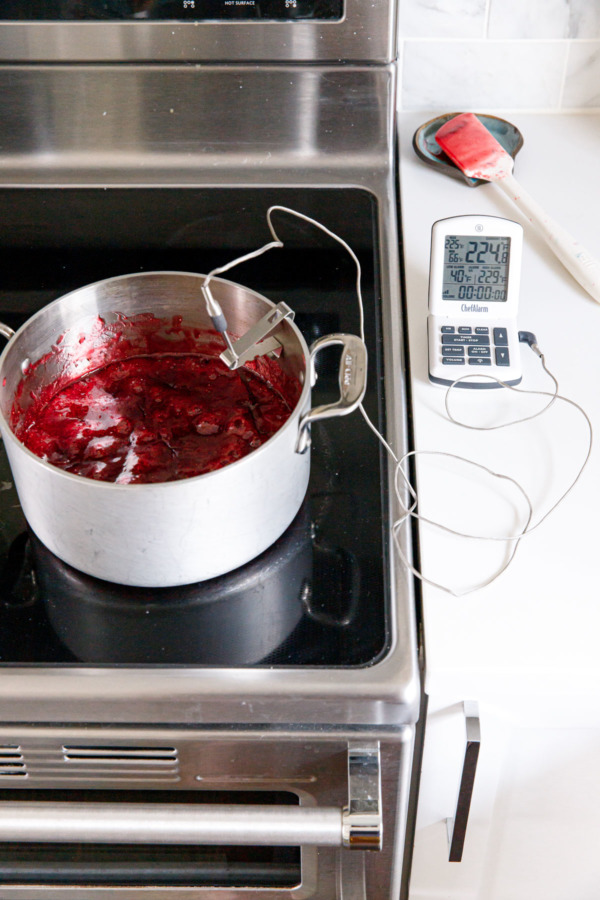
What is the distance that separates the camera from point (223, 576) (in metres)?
0.72

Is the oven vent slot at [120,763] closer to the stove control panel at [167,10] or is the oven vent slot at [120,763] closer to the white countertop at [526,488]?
the white countertop at [526,488]

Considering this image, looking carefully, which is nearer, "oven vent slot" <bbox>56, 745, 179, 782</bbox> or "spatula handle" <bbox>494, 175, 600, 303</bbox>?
"oven vent slot" <bbox>56, 745, 179, 782</bbox>

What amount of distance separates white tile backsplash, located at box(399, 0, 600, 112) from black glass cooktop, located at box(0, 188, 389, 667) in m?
0.24

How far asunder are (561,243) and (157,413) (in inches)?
19.7

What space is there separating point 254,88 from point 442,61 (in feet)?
0.90

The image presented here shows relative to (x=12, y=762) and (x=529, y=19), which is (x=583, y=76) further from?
(x=12, y=762)

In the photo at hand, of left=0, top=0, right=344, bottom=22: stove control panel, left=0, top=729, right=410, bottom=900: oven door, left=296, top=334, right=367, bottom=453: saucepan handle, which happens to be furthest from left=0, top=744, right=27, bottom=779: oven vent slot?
left=0, top=0, right=344, bottom=22: stove control panel

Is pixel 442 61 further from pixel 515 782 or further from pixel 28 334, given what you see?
pixel 515 782

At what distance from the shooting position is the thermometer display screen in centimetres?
89

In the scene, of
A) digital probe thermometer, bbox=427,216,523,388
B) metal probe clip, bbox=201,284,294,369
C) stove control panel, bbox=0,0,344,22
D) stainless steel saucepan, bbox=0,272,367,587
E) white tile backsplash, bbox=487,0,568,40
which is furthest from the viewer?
white tile backsplash, bbox=487,0,568,40

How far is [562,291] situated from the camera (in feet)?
3.14

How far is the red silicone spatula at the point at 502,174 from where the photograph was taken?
96 centimetres

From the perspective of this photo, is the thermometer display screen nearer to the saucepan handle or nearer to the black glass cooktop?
the black glass cooktop

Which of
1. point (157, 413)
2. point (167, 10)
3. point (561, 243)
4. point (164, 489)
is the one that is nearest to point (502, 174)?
point (561, 243)
